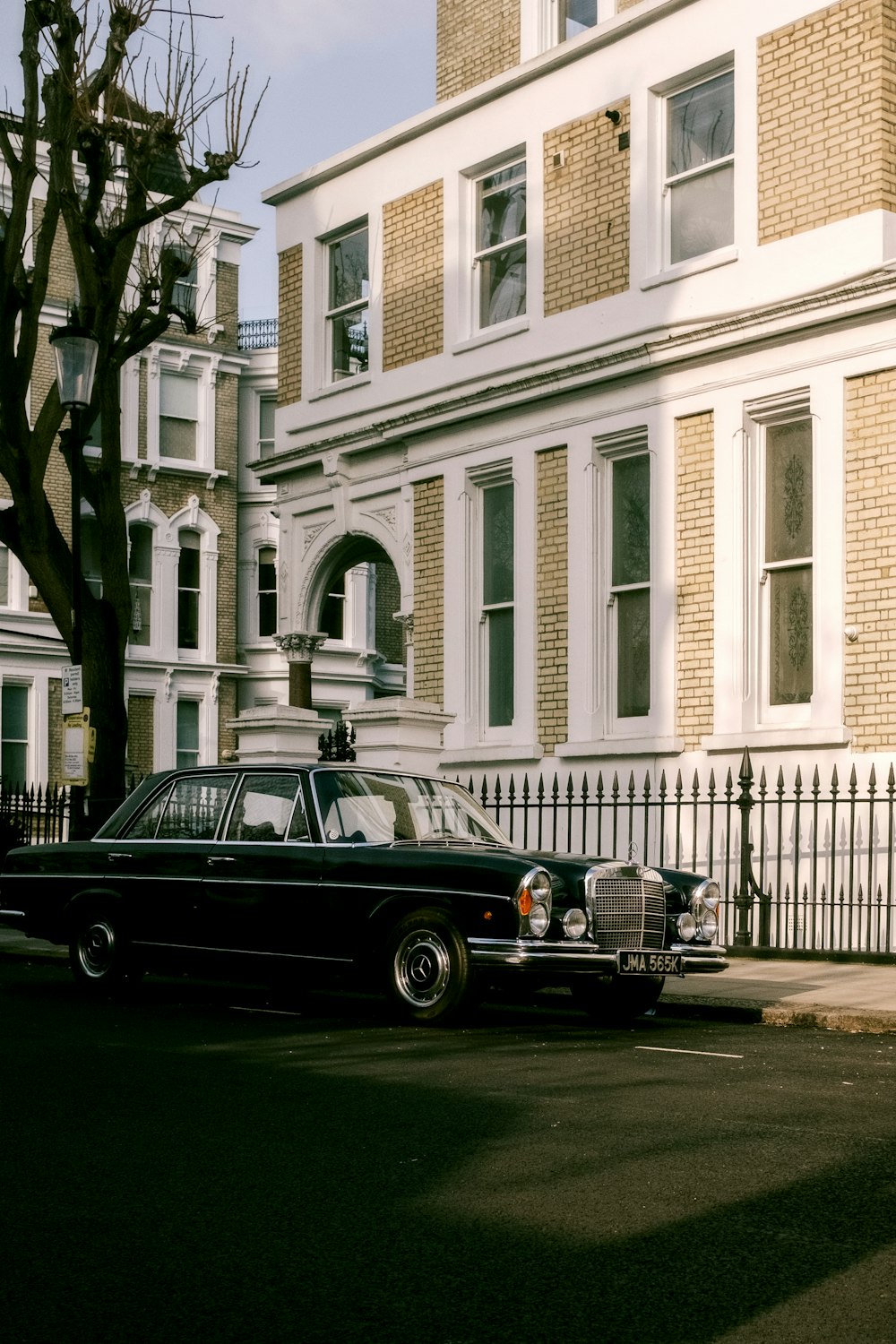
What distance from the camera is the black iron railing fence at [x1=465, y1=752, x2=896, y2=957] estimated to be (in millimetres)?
14570

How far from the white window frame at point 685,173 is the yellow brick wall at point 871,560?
7.77 ft

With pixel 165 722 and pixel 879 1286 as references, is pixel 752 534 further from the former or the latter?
pixel 165 722

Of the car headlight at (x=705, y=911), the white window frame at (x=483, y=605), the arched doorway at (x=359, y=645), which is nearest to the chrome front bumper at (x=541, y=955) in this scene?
the car headlight at (x=705, y=911)

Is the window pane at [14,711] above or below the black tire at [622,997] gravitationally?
above

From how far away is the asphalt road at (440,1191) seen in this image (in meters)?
4.38

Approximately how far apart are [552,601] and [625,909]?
28.9 feet

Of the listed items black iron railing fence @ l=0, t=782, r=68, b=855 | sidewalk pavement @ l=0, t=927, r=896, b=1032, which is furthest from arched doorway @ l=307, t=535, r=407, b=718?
sidewalk pavement @ l=0, t=927, r=896, b=1032

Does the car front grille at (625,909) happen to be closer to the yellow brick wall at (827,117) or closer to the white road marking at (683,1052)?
the white road marking at (683,1052)

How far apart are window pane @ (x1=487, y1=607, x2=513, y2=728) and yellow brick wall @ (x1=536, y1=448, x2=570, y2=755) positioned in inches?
32.9

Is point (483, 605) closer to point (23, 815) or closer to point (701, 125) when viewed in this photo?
point (701, 125)

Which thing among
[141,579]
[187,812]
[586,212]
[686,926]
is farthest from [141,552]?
[686,926]

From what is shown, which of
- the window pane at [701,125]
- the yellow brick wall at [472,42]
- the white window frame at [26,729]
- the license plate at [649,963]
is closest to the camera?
the license plate at [649,963]

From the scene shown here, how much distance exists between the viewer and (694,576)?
56.8ft

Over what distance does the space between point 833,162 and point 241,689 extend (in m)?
26.5
